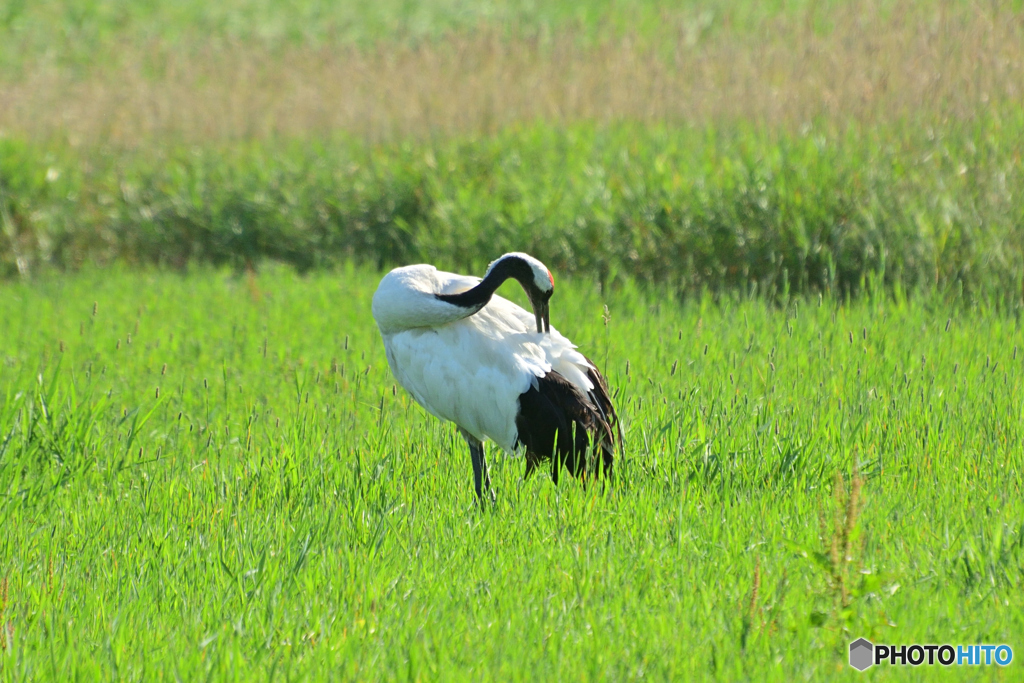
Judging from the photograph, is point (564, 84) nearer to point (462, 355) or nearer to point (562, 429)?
point (462, 355)

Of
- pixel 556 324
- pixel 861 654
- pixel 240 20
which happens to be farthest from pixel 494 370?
pixel 240 20

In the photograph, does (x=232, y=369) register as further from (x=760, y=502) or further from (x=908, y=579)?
(x=908, y=579)

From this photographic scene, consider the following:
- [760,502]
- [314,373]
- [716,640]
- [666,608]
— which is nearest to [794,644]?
[716,640]

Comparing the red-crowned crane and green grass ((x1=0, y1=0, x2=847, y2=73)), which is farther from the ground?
green grass ((x1=0, y1=0, x2=847, y2=73))

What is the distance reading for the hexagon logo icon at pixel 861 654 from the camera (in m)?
2.72

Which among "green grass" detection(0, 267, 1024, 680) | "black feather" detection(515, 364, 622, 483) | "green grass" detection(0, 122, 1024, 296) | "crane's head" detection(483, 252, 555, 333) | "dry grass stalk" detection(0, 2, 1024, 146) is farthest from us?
"dry grass stalk" detection(0, 2, 1024, 146)

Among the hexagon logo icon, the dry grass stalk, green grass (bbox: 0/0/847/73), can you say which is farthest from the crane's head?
green grass (bbox: 0/0/847/73)

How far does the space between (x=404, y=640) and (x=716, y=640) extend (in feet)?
2.77

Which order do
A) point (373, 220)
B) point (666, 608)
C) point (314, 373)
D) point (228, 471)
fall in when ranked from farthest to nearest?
point (373, 220), point (314, 373), point (228, 471), point (666, 608)

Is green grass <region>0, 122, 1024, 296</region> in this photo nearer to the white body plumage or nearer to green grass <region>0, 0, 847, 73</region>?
the white body plumage

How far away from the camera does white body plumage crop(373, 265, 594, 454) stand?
406 centimetres

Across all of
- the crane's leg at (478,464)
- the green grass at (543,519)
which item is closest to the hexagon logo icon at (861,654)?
the green grass at (543,519)

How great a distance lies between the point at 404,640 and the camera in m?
2.88

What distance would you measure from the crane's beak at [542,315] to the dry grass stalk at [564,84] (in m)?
4.82
